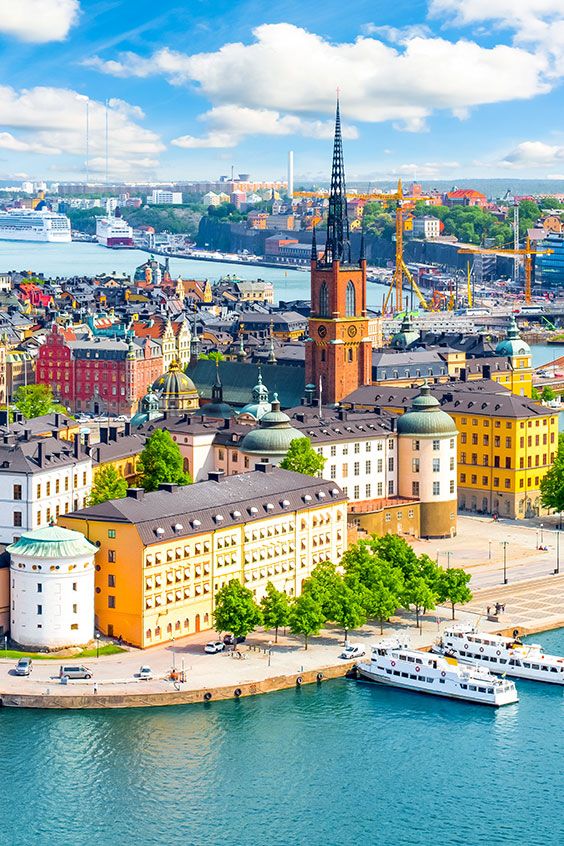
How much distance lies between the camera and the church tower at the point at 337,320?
8512 cm

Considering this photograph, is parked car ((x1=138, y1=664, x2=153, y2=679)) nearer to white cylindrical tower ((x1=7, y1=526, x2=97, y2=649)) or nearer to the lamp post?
white cylindrical tower ((x1=7, y1=526, x2=97, y2=649))

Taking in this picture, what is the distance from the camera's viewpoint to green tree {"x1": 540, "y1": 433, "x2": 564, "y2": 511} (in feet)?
237

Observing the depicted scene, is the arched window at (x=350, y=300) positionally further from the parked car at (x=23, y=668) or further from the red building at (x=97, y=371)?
the parked car at (x=23, y=668)

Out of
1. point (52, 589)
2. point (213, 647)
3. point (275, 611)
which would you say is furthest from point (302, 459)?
point (52, 589)

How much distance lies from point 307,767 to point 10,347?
254 feet

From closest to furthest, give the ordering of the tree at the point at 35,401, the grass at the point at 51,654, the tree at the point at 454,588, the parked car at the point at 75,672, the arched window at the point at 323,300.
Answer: the parked car at the point at 75,672
the grass at the point at 51,654
the tree at the point at 454,588
the arched window at the point at 323,300
the tree at the point at 35,401

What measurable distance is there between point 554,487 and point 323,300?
706 inches

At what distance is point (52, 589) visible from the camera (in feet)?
168

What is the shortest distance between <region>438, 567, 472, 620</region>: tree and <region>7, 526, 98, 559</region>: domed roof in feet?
38.2

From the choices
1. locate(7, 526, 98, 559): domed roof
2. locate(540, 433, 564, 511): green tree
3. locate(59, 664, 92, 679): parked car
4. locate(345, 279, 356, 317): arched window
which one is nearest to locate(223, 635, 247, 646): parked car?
locate(7, 526, 98, 559): domed roof

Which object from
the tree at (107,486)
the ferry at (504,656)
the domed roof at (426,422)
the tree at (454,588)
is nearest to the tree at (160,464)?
the tree at (107,486)

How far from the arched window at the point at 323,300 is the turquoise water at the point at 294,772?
3658 centimetres

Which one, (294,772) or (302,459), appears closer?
(294,772)

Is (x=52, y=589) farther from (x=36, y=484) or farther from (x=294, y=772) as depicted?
(x=294, y=772)
